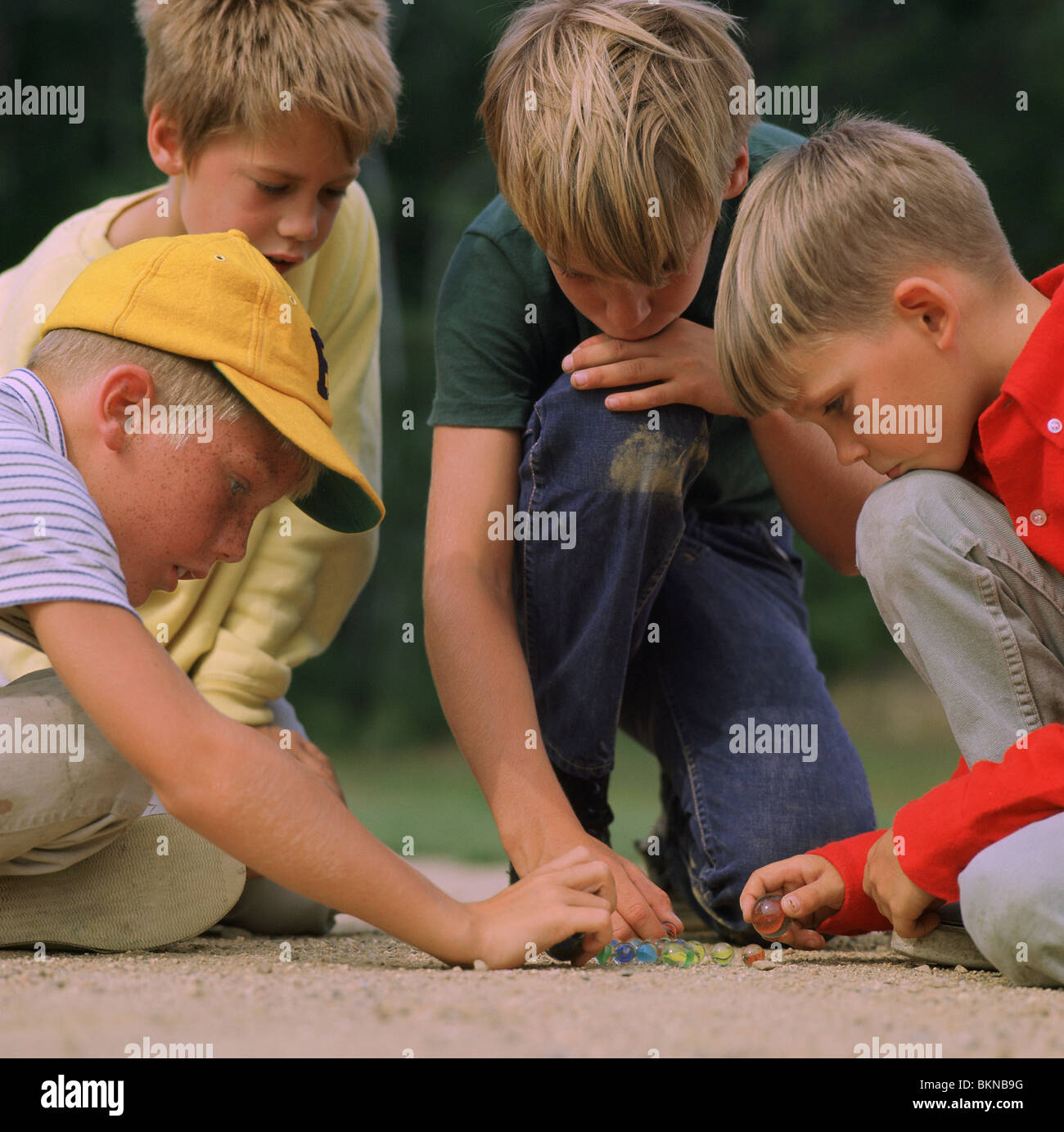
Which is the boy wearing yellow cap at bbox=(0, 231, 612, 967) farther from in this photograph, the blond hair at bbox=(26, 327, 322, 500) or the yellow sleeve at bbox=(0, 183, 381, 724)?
the yellow sleeve at bbox=(0, 183, 381, 724)

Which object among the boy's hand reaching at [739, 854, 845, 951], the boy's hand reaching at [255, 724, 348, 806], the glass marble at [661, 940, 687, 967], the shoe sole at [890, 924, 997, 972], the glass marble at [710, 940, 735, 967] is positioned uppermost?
the boy's hand reaching at [255, 724, 348, 806]

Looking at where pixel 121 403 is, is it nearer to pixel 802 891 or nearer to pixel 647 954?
pixel 647 954

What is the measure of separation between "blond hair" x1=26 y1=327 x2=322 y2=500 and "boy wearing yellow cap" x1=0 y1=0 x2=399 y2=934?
0.61m

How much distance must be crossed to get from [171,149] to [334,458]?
3.47 ft

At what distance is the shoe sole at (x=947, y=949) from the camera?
5.41 ft

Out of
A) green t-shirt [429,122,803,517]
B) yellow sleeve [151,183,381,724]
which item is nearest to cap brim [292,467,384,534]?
green t-shirt [429,122,803,517]

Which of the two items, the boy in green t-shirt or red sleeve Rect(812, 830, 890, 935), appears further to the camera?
the boy in green t-shirt

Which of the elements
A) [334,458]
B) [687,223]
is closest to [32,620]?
[334,458]

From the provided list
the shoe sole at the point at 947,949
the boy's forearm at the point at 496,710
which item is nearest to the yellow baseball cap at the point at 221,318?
the boy's forearm at the point at 496,710

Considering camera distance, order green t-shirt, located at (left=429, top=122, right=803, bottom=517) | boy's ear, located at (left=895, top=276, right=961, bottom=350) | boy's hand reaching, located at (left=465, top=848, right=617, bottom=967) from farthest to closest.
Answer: green t-shirt, located at (left=429, top=122, right=803, bottom=517) → boy's ear, located at (left=895, top=276, right=961, bottom=350) → boy's hand reaching, located at (left=465, top=848, right=617, bottom=967)

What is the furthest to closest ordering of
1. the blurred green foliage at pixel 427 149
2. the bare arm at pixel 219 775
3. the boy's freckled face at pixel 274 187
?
the blurred green foliage at pixel 427 149 → the boy's freckled face at pixel 274 187 → the bare arm at pixel 219 775

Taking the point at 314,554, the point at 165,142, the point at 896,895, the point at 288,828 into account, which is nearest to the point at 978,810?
the point at 896,895

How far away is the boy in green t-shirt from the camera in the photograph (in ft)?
6.08

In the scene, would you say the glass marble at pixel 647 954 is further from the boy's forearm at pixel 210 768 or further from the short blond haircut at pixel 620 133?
the short blond haircut at pixel 620 133
